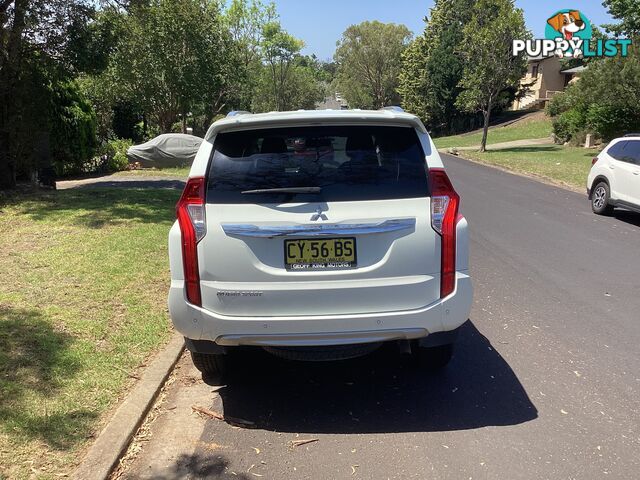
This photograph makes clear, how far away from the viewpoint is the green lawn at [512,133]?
133ft

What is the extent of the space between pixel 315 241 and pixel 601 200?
1007cm

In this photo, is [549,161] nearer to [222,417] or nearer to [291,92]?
[222,417]

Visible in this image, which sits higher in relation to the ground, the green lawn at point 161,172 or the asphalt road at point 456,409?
the green lawn at point 161,172

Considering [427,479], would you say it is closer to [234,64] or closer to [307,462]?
[307,462]

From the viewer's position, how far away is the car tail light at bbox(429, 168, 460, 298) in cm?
350

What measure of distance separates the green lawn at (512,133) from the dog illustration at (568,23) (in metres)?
7.71

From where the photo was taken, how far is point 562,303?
236 inches

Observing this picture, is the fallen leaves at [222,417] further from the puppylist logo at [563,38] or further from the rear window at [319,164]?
the puppylist logo at [563,38]

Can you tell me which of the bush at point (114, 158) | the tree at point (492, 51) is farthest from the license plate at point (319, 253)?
the tree at point (492, 51)

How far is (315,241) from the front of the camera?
3436mm

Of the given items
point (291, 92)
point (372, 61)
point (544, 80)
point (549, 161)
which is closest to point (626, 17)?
point (549, 161)

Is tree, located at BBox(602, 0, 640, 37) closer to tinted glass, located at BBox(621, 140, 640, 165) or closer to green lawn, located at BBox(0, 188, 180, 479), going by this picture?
tinted glass, located at BBox(621, 140, 640, 165)

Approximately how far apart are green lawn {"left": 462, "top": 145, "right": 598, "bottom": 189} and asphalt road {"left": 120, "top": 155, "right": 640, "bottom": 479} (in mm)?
12520

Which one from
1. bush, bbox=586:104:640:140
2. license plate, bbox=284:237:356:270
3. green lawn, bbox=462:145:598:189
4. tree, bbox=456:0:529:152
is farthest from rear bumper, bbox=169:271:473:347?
tree, bbox=456:0:529:152
